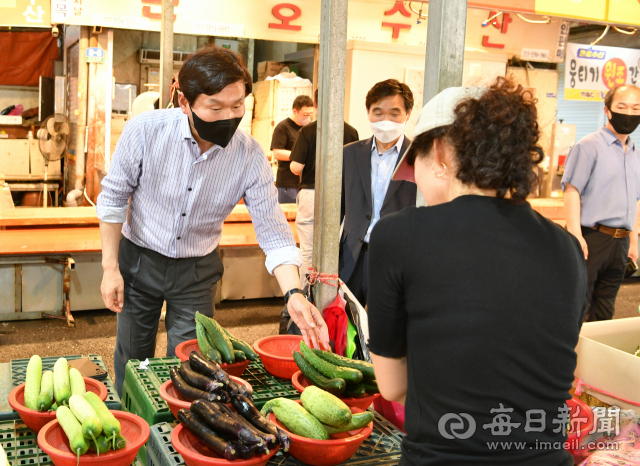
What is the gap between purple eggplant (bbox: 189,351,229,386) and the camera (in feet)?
6.08

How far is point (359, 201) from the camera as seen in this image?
3.49 metres

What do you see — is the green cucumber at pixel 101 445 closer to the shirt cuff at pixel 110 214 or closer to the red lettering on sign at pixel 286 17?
the shirt cuff at pixel 110 214

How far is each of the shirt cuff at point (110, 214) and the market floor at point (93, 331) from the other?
2.30 m

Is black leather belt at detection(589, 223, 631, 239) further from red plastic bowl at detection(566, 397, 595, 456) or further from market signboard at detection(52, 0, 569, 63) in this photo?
market signboard at detection(52, 0, 569, 63)

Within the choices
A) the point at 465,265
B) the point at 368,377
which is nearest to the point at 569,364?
the point at 465,265

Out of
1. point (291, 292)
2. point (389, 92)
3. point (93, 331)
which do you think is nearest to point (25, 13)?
point (93, 331)

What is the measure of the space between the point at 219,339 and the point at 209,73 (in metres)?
0.98

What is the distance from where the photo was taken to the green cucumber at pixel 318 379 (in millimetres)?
1887

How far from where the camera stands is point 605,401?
7.61 ft

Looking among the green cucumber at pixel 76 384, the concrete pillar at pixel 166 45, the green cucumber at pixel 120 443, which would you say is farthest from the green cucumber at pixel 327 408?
the concrete pillar at pixel 166 45

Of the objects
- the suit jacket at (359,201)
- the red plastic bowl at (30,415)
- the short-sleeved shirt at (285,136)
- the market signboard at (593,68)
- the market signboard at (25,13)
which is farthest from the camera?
the market signboard at (593,68)

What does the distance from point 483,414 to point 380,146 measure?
257 cm

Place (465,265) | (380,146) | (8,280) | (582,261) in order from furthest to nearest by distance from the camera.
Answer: (8,280), (380,146), (582,261), (465,265)

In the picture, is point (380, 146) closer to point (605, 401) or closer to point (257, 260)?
point (605, 401)
